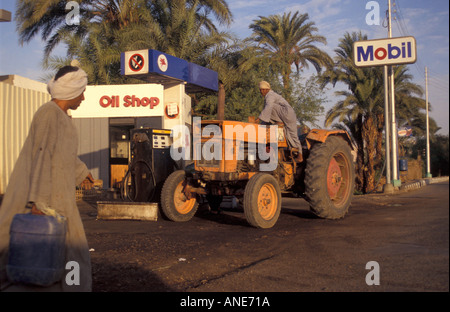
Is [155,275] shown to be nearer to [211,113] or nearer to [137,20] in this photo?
[211,113]

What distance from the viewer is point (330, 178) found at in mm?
8180

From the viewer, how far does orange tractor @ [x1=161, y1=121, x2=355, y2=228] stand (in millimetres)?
7238

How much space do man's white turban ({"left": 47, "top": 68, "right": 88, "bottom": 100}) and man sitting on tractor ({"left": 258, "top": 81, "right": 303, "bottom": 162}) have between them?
4.52 meters

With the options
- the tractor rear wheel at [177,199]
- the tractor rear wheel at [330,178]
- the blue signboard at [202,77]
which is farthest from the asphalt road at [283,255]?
the blue signboard at [202,77]

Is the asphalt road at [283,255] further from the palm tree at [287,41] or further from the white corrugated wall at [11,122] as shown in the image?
the palm tree at [287,41]

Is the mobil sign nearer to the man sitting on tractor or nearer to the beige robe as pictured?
the man sitting on tractor

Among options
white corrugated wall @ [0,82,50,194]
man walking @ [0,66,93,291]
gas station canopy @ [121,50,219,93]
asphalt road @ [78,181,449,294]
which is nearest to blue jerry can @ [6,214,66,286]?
man walking @ [0,66,93,291]

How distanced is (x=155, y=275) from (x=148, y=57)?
35.0 feet

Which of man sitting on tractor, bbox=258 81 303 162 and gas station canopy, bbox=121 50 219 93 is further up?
gas station canopy, bbox=121 50 219 93

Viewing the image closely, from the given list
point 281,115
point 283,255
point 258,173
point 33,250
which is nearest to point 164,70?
point 281,115

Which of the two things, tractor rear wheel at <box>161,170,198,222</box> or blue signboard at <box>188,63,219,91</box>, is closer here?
tractor rear wheel at <box>161,170,198,222</box>

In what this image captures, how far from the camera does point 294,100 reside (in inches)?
993
